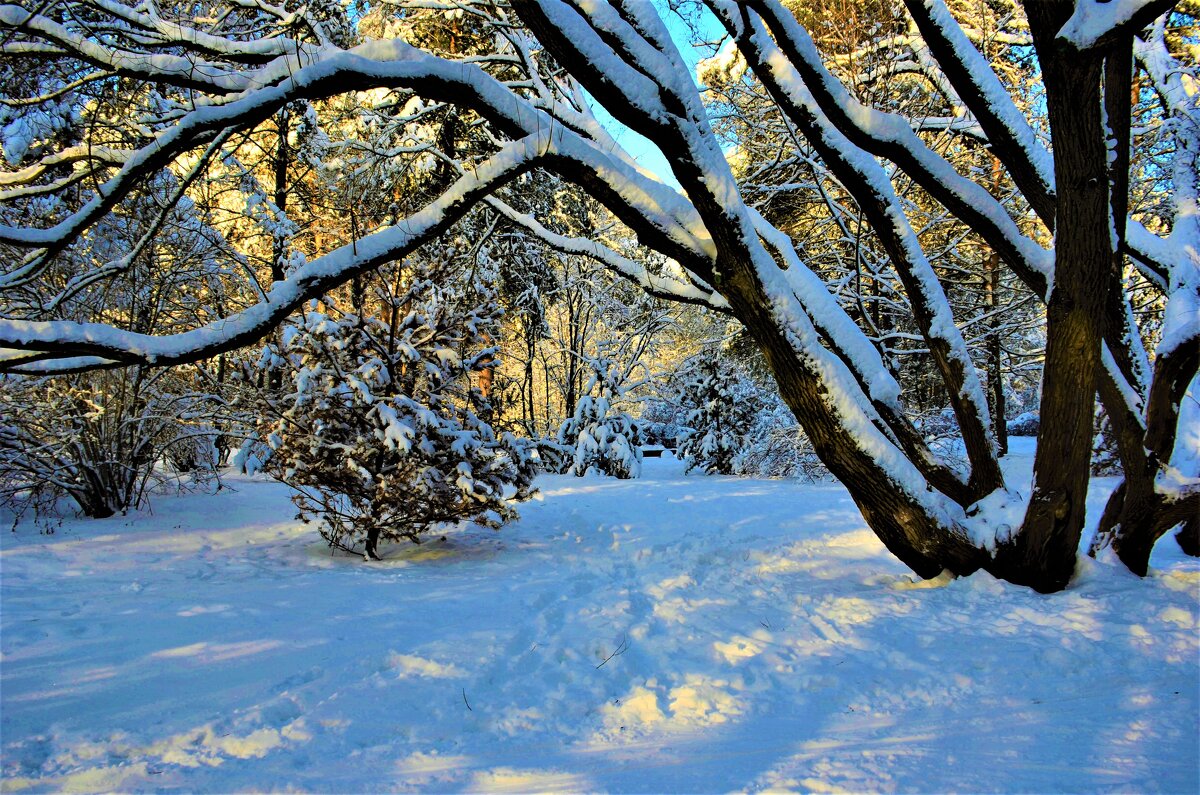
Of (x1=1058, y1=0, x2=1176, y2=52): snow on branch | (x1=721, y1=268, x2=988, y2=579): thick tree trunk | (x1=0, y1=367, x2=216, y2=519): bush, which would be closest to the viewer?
(x1=1058, y1=0, x2=1176, y2=52): snow on branch

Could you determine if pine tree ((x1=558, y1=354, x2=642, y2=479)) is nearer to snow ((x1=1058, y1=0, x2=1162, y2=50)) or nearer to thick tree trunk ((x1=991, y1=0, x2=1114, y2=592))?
thick tree trunk ((x1=991, y1=0, x2=1114, y2=592))

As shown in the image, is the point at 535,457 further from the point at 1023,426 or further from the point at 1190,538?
the point at 1023,426

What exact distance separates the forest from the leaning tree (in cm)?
3

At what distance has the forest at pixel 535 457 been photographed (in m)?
2.48

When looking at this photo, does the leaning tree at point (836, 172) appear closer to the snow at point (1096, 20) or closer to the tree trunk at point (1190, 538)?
the snow at point (1096, 20)

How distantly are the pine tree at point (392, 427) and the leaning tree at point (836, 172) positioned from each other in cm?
186

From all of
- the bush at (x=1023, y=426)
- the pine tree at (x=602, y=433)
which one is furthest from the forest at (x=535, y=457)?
the bush at (x=1023, y=426)

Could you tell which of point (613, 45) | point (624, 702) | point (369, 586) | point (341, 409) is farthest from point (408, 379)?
point (624, 702)

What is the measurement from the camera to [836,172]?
4652mm

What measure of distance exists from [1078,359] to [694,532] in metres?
4.45

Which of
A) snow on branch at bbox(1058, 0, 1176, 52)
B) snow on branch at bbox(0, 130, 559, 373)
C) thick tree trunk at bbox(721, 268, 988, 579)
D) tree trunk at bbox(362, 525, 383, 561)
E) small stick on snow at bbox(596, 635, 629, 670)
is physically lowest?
small stick on snow at bbox(596, 635, 629, 670)

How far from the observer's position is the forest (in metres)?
2.48

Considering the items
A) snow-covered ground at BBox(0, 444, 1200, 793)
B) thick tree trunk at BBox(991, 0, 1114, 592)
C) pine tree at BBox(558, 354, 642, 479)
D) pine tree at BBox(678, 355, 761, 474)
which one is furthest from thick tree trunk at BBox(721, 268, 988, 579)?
pine tree at BBox(678, 355, 761, 474)

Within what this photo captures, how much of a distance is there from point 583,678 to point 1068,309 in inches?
138
